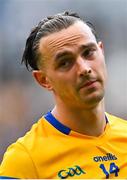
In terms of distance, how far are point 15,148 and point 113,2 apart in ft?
7.37

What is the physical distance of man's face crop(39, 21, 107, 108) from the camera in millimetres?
1189

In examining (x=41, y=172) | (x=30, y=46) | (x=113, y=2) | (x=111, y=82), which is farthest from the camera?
(x=113, y=2)

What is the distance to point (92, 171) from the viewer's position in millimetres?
1223

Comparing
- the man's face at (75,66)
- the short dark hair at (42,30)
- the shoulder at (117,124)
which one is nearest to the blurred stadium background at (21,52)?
the shoulder at (117,124)

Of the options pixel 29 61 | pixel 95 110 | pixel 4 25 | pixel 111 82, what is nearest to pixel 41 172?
pixel 95 110

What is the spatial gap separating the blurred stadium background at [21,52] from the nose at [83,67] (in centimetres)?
161

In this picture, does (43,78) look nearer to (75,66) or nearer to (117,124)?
(75,66)

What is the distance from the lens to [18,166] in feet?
3.87

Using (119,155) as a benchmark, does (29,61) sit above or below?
above

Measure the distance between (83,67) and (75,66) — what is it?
3cm

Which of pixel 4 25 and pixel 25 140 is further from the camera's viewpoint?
pixel 4 25

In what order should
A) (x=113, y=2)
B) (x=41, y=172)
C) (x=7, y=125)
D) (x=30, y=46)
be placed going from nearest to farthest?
(x=41, y=172), (x=30, y=46), (x=7, y=125), (x=113, y=2)

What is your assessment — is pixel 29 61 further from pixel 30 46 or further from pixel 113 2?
pixel 113 2

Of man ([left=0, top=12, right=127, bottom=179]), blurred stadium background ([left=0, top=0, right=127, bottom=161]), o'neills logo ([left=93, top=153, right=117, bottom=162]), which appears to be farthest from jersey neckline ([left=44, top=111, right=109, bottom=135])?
blurred stadium background ([left=0, top=0, right=127, bottom=161])
